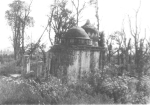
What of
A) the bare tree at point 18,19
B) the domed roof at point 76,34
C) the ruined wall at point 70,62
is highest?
the bare tree at point 18,19

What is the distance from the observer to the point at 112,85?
9.98 meters

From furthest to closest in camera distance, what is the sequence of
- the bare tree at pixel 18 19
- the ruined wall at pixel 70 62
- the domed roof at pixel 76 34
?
the bare tree at pixel 18 19 < the domed roof at pixel 76 34 < the ruined wall at pixel 70 62

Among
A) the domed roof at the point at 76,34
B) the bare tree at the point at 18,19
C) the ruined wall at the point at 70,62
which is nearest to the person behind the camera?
the ruined wall at the point at 70,62

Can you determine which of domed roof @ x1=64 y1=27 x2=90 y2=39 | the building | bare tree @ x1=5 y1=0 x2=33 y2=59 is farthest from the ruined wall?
bare tree @ x1=5 y1=0 x2=33 y2=59

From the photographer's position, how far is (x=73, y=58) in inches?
513

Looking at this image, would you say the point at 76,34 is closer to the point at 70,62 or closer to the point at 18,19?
the point at 70,62

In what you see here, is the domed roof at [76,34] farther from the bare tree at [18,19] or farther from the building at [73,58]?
the bare tree at [18,19]

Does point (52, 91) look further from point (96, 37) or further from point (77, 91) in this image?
point (96, 37)

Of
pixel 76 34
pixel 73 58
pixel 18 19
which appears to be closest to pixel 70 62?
pixel 73 58

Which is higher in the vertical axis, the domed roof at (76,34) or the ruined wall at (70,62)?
the domed roof at (76,34)

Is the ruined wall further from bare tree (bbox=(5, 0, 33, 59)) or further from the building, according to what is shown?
bare tree (bbox=(5, 0, 33, 59))

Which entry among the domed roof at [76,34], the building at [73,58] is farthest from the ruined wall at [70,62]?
the domed roof at [76,34]

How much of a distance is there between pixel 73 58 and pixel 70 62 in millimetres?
378

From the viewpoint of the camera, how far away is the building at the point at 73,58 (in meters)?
13.0
